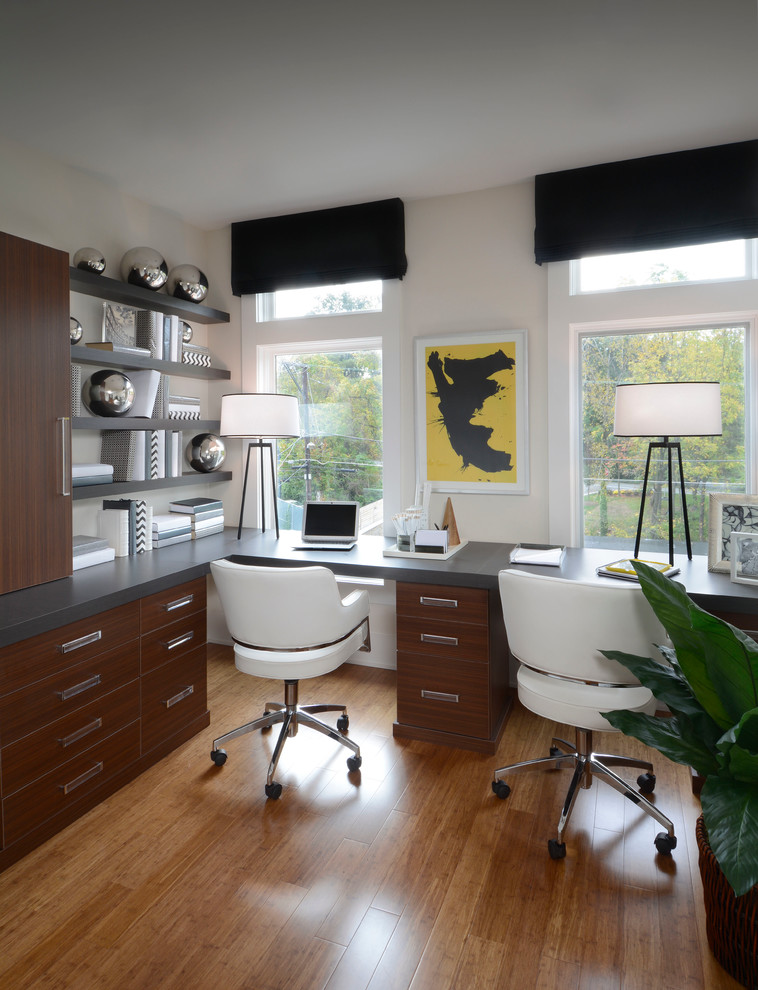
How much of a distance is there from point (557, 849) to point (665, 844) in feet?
1.19

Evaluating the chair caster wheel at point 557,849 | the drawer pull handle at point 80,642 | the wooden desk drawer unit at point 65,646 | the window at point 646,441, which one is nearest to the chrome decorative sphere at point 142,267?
the wooden desk drawer unit at point 65,646

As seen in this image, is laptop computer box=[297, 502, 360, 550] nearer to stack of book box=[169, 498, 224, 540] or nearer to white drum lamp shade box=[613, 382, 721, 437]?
stack of book box=[169, 498, 224, 540]

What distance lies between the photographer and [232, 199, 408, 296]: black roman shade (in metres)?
3.42

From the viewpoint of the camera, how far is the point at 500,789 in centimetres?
237

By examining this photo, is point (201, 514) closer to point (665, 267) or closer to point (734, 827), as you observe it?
point (665, 267)

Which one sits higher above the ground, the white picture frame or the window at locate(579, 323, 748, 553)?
the window at locate(579, 323, 748, 553)

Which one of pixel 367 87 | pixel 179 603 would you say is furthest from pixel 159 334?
pixel 367 87

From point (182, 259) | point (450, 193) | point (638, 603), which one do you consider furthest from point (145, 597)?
point (450, 193)

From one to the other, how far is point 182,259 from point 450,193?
5.44ft

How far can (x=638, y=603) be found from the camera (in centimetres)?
193

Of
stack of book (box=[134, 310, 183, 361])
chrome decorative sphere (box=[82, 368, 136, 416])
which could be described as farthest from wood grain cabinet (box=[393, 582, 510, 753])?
stack of book (box=[134, 310, 183, 361])

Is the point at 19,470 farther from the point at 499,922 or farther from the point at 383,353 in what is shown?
the point at 499,922

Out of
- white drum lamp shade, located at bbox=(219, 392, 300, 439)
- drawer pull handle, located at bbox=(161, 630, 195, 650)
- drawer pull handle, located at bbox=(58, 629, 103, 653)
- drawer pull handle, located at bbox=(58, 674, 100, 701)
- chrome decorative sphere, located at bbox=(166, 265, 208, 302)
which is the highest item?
chrome decorative sphere, located at bbox=(166, 265, 208, 302)

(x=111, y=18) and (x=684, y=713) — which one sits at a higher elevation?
(x=111, y=18)
